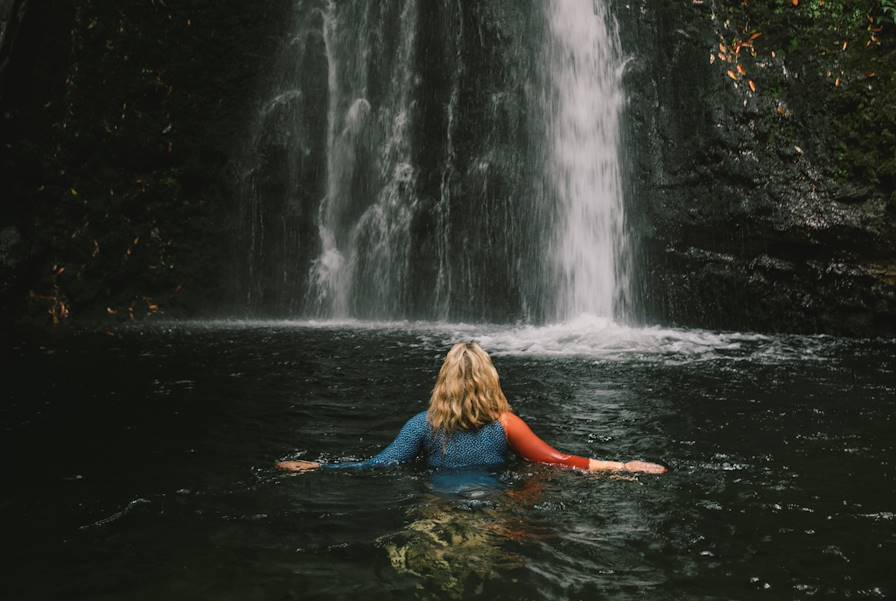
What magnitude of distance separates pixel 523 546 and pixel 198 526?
1.90 meters

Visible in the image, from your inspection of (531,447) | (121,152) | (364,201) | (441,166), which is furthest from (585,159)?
(531,447)

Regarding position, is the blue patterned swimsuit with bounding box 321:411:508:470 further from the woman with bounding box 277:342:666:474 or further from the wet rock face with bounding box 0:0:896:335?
the wet rock face with bounding box 0:0:896:335

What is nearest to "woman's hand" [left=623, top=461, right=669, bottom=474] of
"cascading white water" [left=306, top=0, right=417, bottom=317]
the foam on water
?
the foam on water

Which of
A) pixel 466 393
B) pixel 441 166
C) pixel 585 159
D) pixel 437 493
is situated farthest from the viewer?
pixel 441 166

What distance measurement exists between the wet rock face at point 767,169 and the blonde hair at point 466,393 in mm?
10227

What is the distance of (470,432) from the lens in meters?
5.30

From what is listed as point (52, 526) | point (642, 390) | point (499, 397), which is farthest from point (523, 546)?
point (642, 390)

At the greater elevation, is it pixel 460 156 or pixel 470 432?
pixel 460 156

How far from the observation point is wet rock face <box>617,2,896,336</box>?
13359 millimetres

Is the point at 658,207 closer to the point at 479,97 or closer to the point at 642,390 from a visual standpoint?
the point at 479,97

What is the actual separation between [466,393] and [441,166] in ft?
40.9

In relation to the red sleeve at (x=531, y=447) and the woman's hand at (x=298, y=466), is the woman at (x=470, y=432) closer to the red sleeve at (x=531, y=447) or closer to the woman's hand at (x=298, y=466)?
the red sleeve at (x=531, y=447)

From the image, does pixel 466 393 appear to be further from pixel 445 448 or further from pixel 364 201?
A: pixel 364 201

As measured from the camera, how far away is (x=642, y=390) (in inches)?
334
